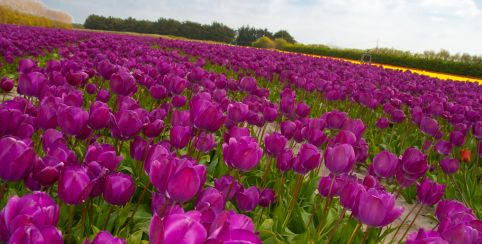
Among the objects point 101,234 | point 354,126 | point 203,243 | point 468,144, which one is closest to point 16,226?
point 101,234

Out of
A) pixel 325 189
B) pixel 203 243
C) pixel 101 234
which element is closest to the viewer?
pixel 203 243

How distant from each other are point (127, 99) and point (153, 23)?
9066 centimetres

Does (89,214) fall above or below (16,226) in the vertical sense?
below

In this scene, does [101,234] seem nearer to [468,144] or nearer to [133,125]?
[133,125]

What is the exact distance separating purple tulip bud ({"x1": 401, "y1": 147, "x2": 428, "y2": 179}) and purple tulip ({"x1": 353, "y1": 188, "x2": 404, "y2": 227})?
0.63m

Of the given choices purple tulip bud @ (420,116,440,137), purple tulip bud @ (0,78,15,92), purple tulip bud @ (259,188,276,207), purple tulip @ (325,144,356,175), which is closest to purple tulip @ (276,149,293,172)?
purple tulip bud @ (259,188,276,207)

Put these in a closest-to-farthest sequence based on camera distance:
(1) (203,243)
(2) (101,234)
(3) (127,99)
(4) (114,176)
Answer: (1) (203,243), (2) (101,234), (4) (114,176), (3) (127,99)

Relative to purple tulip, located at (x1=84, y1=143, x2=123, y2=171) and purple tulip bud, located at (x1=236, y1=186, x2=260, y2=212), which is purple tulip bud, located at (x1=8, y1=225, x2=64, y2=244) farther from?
purple tulip bud, located at (x1=236, y1=186, x2=260, y2=212)

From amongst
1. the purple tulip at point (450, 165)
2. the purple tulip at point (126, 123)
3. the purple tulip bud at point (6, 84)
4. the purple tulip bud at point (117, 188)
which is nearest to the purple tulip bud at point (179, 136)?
the purple tulip at point (126, 123)

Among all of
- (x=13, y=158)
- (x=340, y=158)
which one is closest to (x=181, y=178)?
(x=13, y=158)

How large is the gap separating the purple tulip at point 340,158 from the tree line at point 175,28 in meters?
81.7

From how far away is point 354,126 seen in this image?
3.12 m

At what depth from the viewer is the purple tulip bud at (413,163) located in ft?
7.55

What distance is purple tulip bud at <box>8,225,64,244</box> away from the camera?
960 mm
